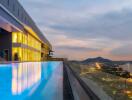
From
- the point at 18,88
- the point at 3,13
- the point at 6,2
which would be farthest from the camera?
the point at 6,2

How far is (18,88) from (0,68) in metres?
0.50

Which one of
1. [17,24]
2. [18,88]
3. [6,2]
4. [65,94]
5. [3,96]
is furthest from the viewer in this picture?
[17,24]

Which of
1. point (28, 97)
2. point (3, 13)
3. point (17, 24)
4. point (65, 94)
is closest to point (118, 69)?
point (17, 24)

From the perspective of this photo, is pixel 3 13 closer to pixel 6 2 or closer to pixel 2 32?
pixel 6 2

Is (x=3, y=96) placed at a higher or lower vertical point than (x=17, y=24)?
lower

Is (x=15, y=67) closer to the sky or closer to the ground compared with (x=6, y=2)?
closer to the ground

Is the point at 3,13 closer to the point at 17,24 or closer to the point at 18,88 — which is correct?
the point at 17,24

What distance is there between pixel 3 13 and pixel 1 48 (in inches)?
583

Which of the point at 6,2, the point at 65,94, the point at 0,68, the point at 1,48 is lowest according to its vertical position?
the point at 65,94

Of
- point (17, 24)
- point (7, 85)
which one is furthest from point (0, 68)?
point (17, 24)

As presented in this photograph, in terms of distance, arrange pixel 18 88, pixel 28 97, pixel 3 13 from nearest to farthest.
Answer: pixel 18 88 → pixel 28 97 → pixel 3 13

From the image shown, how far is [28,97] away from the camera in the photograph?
11.8 feet

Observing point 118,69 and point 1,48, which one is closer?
point 118,69

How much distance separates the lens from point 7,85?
2.82 m
